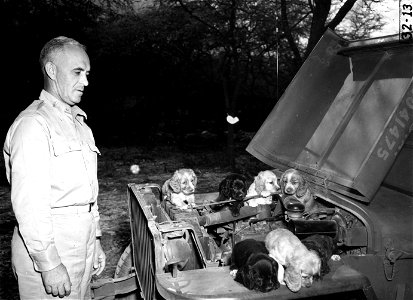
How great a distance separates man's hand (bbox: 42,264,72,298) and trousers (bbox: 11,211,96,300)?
161 millimetres

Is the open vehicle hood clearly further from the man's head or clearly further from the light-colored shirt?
the man's head

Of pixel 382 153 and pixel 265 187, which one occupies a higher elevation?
pixel 382 153

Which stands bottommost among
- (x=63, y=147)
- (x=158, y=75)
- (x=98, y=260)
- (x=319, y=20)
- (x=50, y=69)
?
(x=98, y=260)

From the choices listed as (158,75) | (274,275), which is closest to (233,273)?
(274,275)

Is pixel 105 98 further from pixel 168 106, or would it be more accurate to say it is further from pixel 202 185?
pixel 202 185

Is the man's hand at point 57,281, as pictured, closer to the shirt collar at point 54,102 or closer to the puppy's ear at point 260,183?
the shirt collar at point 54,102

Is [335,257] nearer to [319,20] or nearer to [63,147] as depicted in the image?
[63,147]

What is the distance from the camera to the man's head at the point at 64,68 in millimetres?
2367

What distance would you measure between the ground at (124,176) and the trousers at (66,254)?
1937mm

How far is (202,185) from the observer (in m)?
8.50

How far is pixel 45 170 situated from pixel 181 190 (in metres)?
1.49

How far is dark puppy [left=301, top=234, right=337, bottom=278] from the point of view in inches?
86.7

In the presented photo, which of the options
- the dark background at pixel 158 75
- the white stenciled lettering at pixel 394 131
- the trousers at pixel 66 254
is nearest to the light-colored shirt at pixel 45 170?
the trousers at pixel 66 254

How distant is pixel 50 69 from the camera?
7.79 ft
